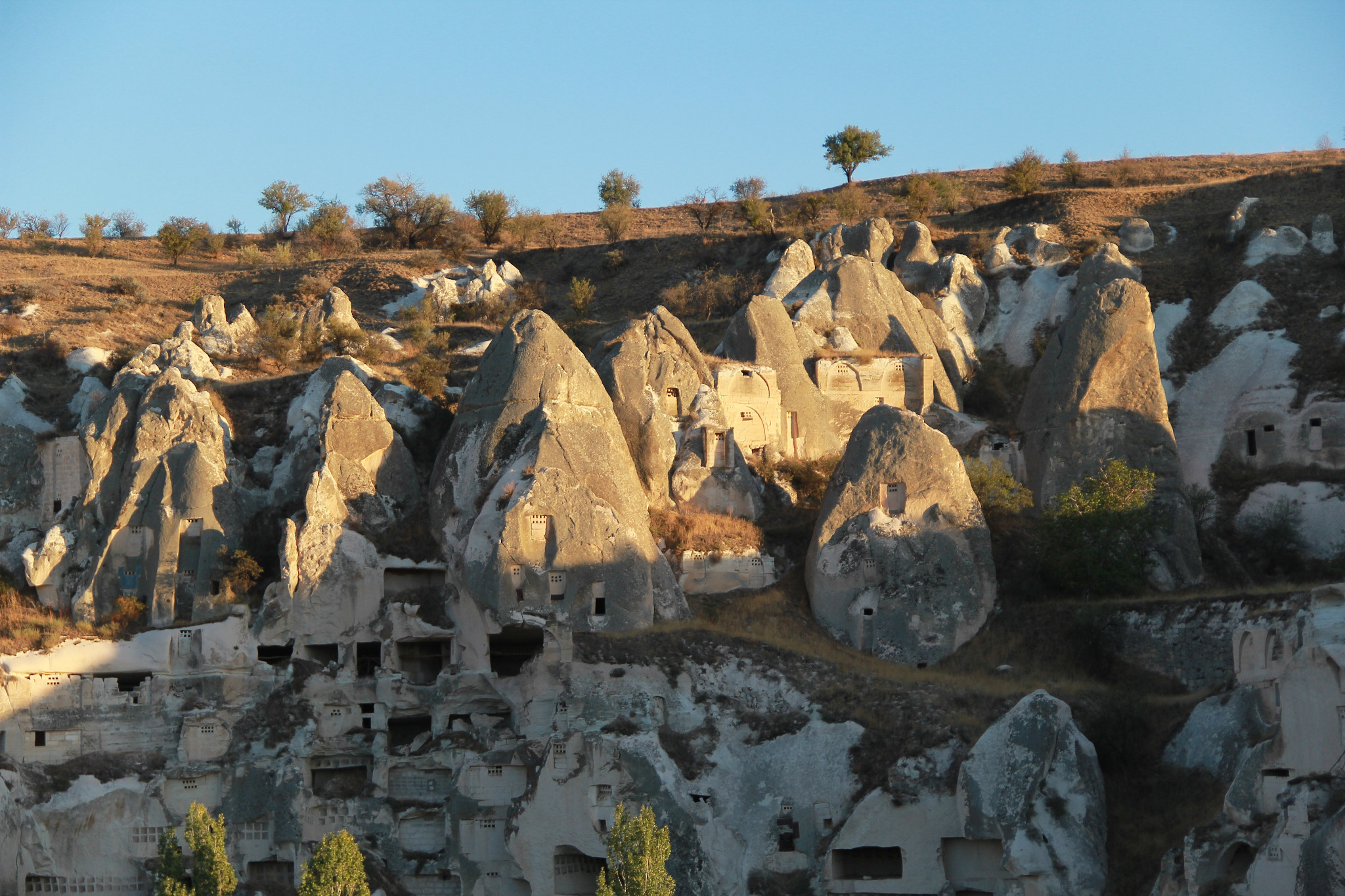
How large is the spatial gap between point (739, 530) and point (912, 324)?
464 inches

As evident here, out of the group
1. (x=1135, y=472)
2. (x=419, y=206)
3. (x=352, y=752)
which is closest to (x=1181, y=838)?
(x=1135, y=472)

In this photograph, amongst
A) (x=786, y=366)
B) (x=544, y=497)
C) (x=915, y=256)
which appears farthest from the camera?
(x=915, y=256)

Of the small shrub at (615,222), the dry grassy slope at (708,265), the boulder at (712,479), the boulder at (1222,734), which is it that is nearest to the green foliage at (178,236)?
the dry grassy slope at (708,265)

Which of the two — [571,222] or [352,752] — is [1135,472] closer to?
[352,752]

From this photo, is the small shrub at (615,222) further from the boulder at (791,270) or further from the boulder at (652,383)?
the boulder at (652,383)

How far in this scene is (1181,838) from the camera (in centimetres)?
2805

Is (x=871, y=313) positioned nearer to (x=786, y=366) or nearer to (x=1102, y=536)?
(x=786, y=366)

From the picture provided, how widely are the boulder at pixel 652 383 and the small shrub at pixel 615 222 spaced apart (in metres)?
24.1

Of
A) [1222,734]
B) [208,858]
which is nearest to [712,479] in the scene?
[1222,734]

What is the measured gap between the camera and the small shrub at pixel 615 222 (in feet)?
226

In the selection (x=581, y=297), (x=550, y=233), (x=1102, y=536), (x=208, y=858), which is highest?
(x=550, y=233)

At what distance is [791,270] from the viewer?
5306 centimetres

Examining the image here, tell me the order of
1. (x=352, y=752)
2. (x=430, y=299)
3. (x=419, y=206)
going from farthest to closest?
1. (x=419, y=206)
2. (x=430, y=299)
3. (x=352, y=752)

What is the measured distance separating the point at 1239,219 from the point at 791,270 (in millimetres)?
14052
